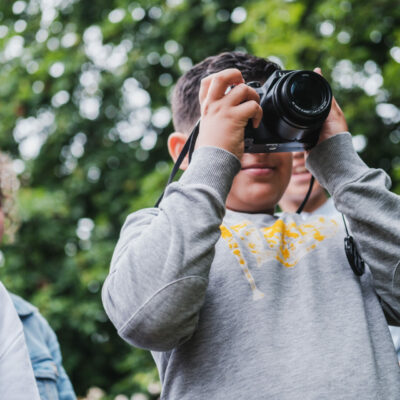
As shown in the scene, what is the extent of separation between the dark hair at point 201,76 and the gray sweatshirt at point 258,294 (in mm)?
311

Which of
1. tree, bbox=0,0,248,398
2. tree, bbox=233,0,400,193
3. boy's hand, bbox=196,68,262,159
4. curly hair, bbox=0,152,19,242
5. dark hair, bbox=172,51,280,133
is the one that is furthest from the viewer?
tree, bbox=0,0,248,398

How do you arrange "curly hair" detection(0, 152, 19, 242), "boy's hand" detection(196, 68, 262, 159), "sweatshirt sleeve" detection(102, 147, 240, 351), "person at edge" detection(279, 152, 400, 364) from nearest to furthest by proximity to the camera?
"sweatshirt sleeve" detection(102, 147, 240, 351), "boy's hand" detection(196, 68, 262, 159), "curly hair" detection(0, 152, 19, 242), "person at edge" detection(279, 152, 400, 364)

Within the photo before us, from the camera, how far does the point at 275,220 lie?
44.3 inches

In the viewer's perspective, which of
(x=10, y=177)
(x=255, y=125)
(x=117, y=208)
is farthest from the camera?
(x=117, y=208)

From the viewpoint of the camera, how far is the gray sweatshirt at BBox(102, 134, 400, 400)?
2.70 ft

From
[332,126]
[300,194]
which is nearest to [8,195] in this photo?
[300,194]

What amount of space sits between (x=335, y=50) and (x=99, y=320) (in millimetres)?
2690

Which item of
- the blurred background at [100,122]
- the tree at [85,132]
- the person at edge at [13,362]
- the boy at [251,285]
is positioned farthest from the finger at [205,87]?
the tree at [85,132]

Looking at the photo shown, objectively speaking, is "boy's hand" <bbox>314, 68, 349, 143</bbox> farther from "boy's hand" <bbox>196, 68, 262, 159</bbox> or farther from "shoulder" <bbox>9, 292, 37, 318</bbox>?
"shoulder" <bbox>9, 292, 37, 318</bbox>

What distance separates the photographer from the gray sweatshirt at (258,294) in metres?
0.82

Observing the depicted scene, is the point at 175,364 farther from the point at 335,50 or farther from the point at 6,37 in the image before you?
the point at 6,37

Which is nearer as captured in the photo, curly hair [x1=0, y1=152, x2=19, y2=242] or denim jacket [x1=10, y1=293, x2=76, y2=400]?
denim jacket [x1=10, y1=293, x2=76, y2=400]

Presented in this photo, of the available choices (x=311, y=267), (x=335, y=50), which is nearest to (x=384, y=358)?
(x=311, y=267)

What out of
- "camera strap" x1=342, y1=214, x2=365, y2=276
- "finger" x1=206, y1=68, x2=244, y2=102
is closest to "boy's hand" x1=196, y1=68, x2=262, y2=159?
"finger" x1=206, y1=68, x2=244, y2=102
